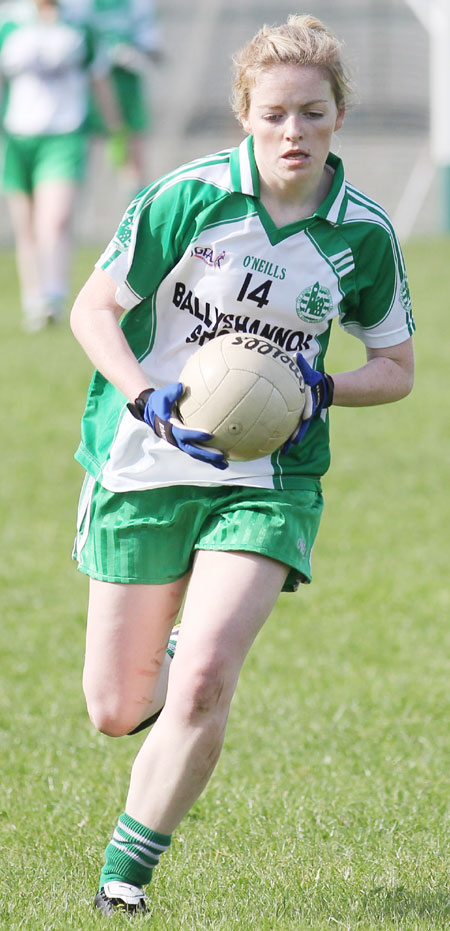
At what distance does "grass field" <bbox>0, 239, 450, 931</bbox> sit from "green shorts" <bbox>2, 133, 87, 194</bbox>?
292cm

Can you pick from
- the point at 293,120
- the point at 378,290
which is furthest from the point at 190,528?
the point at 293,120

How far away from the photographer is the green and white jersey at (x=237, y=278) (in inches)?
156

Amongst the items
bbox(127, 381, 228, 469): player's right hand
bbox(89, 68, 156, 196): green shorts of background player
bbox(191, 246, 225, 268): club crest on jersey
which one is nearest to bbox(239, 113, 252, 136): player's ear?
Answer: bbox(191, 246, 225, 268): club crest on jersey

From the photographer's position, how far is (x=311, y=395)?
3826 millimetres

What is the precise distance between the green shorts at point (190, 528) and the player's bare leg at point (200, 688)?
0.25 feet

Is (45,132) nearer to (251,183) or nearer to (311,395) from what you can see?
(251,183)

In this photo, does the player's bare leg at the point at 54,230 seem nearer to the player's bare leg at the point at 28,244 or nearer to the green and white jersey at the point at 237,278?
the player's bare leg at the point at 28,244

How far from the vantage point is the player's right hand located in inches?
146

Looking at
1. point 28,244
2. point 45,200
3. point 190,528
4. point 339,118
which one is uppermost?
point 339,118

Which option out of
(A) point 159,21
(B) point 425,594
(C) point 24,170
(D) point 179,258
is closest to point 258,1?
(A) point 159,21

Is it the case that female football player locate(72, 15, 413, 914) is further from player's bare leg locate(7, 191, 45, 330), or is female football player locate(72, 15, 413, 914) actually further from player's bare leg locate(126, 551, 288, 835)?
player's bare leg locate(7, 191, 45, 330)

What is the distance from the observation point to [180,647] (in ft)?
12.4

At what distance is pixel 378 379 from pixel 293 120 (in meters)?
0.75

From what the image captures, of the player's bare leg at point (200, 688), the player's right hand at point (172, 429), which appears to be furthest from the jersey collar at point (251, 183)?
the player's bare leg at point (200, 688)
